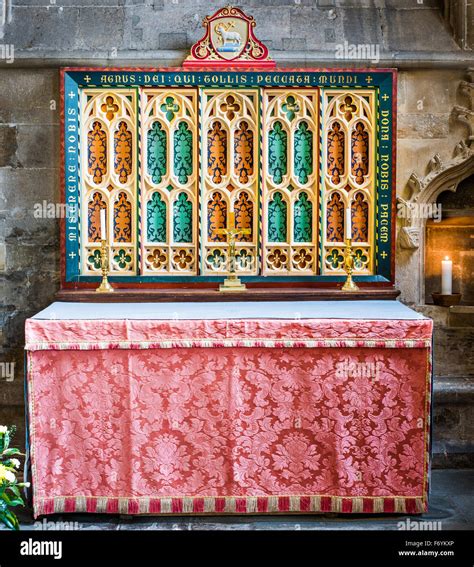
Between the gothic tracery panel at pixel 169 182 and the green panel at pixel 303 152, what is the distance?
71 cm

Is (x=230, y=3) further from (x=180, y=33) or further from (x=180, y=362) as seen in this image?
(x=180, y=362)

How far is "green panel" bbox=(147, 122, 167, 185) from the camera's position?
527 centimetres

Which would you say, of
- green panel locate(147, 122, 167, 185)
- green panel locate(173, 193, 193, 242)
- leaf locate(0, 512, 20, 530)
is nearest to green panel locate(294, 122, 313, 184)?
green panel locate(173, 193, 193, 242)

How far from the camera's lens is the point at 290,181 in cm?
528

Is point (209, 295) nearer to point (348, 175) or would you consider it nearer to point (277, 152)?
point (277, 152)

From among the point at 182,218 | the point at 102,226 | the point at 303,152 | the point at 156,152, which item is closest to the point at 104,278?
the point at 102,226

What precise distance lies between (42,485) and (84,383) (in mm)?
638

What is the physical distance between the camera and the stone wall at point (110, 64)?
5.21 m

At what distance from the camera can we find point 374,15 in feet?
17.5

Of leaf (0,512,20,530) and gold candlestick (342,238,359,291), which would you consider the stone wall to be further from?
leaf (0,512,20,530)

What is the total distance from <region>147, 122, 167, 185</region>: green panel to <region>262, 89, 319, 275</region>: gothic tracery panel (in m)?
0.70

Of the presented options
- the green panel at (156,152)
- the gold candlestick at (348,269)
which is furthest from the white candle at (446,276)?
the green panel at (156,152)

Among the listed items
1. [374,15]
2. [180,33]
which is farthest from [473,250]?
[180,33]
